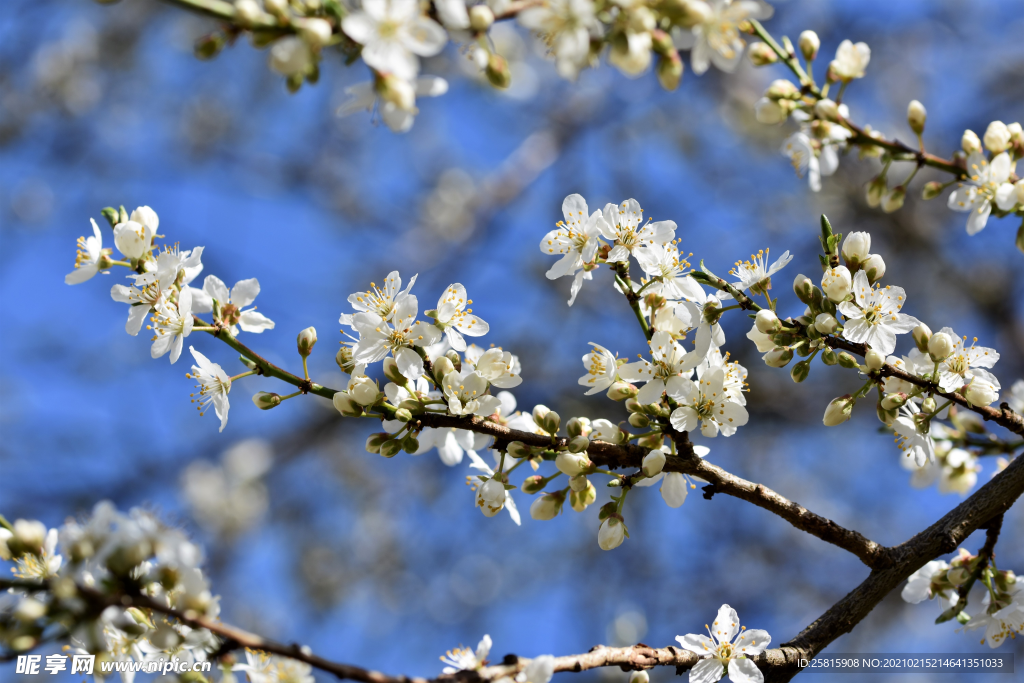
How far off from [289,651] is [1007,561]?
712 cm

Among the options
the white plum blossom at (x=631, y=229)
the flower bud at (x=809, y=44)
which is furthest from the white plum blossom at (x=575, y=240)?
the flower bud at (x=809, y=44)

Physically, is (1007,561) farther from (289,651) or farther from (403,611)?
(289,651)

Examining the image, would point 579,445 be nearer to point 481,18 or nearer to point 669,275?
point 669,275

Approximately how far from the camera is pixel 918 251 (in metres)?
6.30

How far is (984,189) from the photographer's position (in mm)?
2100

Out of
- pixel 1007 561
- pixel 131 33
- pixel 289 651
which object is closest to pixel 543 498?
pixel 289 651

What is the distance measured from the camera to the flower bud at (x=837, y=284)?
160 cm

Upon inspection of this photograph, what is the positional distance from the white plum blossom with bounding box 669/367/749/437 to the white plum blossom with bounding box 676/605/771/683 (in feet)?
1.59

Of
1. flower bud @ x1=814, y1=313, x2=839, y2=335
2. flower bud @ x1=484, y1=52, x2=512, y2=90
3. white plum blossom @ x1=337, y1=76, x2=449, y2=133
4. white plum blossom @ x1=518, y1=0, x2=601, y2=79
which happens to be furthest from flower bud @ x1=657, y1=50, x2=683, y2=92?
flower bud @ x1=814, y1=313, x2=839, y2=335

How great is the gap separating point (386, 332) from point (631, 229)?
640 millimetres

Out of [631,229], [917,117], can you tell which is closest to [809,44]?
[917,117]

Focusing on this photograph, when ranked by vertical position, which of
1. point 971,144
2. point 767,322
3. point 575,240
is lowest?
point 575,240

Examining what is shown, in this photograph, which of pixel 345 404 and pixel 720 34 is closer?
pixel 720 34

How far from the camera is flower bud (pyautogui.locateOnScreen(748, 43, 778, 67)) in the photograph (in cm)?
216
